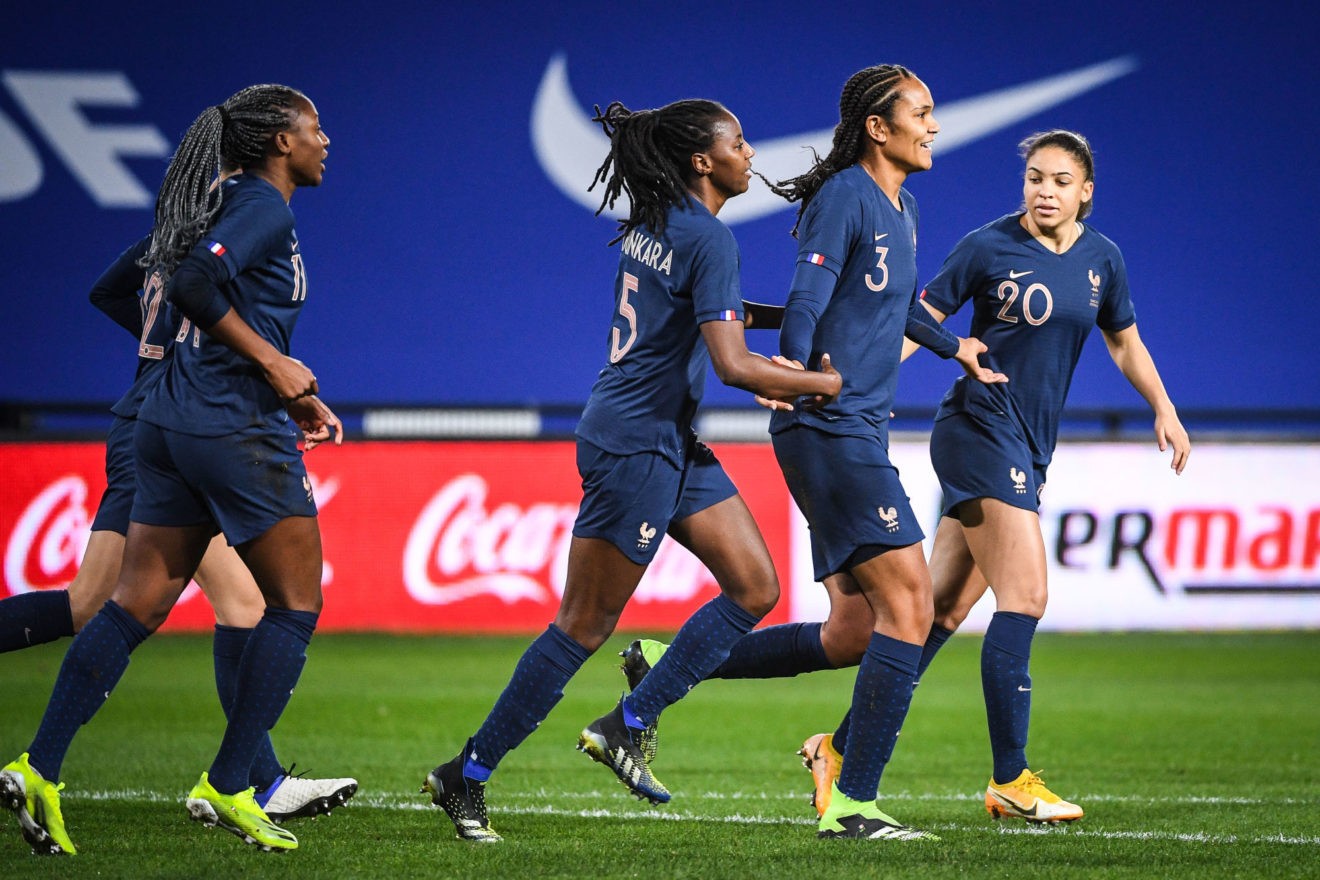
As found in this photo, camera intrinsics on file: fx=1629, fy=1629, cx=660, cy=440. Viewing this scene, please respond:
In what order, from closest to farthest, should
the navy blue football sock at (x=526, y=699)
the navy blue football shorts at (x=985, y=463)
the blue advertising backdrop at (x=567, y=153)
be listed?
the navy blue football sock at (x=526, y=699) → the navy blue football shorts at (x=985, y=463) → the blue advertising backdrop at (x=567, y=153)

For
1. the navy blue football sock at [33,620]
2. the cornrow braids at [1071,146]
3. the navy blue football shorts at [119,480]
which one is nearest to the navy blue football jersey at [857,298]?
the cornrow braids at [1071,146]

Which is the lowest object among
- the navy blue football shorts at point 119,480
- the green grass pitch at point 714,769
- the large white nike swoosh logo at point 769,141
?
the green grass pitch at point 714,769

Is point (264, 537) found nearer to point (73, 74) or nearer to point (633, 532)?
point (633, 532)

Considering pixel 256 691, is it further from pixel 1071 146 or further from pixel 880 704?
pixel 1071 146

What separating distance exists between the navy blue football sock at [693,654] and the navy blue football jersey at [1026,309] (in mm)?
1025

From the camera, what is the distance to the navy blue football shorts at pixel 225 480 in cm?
407

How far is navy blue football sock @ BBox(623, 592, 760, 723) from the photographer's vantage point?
15.4 ft

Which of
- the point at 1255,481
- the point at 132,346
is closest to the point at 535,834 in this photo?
the point at 1255,481

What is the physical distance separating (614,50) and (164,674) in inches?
272

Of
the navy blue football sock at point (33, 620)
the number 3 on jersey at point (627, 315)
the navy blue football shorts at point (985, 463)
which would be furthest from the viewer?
the navy blue football sock at point (33, 620)

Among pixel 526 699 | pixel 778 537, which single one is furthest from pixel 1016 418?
pixel 778 537

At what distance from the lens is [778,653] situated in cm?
498

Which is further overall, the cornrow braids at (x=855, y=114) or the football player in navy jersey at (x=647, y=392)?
the cornrow braids at (x=855, y=114)

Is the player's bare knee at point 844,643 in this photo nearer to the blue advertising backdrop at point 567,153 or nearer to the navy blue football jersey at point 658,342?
the navy blue football jersey at point 658,342
